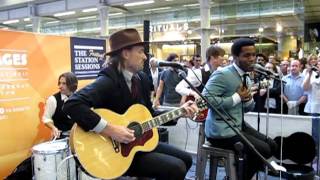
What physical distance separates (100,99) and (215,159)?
1.40 m

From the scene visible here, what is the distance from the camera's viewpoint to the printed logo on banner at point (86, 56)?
5441 mm

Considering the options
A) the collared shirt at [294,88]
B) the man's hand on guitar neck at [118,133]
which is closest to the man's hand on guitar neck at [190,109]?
the man's hand on guitar neck at [118,133]

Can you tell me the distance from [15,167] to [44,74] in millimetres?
1288

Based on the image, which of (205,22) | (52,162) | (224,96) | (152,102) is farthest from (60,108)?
(205,22)

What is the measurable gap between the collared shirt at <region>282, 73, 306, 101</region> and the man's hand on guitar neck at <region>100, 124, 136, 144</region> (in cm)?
392

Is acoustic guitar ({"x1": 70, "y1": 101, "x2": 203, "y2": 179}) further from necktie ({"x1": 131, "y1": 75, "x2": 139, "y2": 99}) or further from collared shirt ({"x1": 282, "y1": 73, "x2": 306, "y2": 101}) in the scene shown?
collared shirt ({"x1": 282, "y1": 73, "x2": 306, "y2": 101})

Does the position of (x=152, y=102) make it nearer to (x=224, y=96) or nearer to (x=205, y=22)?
(x=224, y=96)

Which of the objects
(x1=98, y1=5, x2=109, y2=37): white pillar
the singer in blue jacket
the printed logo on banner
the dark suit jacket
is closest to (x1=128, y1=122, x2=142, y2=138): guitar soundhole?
the dark suit jacket

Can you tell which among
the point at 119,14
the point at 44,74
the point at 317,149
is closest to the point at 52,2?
the point at 119,14

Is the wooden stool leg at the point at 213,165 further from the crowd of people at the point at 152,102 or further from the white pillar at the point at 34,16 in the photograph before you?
the white pillar at the point at 34,16

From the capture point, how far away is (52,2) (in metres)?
16.0

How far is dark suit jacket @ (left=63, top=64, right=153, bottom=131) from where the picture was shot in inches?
90.4

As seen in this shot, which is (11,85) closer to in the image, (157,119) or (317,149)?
(157,119)

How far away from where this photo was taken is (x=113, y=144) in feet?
7.91
